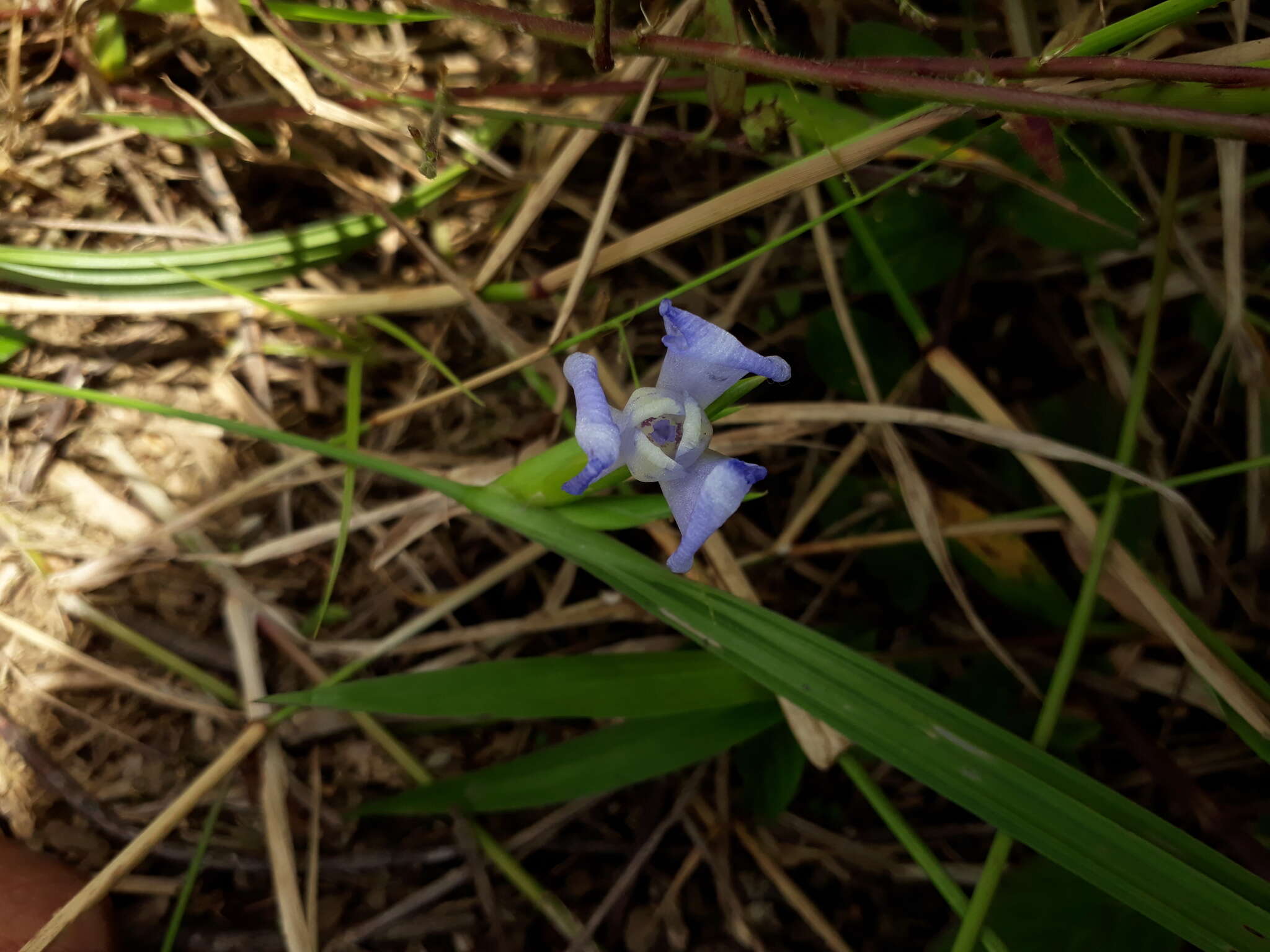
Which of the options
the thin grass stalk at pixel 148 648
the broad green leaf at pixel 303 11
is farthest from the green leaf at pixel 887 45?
the thin grass stalk at pixel 148 648

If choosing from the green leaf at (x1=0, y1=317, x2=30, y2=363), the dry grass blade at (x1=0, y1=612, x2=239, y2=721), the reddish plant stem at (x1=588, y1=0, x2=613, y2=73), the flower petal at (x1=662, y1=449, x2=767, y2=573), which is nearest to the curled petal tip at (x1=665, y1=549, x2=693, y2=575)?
the flower petal at (x1=662, y1=449, x2=767, y2=573)

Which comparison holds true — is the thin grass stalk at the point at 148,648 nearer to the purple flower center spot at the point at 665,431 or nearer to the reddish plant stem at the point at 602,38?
the purple flower center spot at the point at 665,431

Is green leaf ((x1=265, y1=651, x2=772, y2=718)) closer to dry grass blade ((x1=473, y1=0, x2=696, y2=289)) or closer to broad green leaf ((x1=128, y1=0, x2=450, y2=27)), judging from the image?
dry grass blade ((x1=473, y1=0, x2=696, y2=289))

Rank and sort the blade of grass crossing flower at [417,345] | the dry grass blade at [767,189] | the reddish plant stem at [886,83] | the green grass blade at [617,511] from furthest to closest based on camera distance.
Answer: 1. the blade of grass crossing flower at [417,345]
2. the dry grass blade at [767,189]
3. the green grass blade at [617,511]
4. the reddish plant stem at [886,83]

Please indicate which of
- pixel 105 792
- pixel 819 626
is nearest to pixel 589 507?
pixel 819 626

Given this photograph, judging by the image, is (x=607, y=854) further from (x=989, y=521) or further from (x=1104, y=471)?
(x=1104, y=471)

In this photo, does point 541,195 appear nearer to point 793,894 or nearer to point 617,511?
point 617,511

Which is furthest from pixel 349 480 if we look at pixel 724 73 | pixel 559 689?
pixel 724 73
